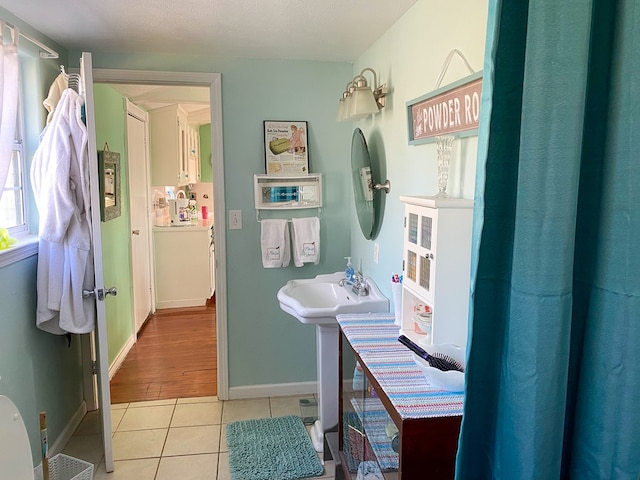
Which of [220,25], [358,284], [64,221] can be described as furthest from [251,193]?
[64,221]

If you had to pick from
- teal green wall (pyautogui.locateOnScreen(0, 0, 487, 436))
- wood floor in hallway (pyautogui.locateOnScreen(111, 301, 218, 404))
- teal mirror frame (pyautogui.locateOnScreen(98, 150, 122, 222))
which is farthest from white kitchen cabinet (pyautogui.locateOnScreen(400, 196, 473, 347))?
teal mirror frame (pyautogui.locateOnScreen(98, 150, 122, 222))

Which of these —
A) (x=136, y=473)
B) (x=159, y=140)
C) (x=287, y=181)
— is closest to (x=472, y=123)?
(x=287, y=181)

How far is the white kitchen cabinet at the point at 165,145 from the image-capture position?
5223 mm

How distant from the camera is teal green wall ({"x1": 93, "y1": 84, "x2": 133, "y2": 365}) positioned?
3439mm

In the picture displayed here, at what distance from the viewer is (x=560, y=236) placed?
29.6 inches

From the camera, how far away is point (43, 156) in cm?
229

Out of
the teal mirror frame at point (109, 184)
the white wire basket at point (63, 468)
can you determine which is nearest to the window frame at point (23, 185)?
the teal mirror frame at point (109, 184)

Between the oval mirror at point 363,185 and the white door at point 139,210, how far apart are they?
2315 mm

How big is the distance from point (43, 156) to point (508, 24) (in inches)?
87.1

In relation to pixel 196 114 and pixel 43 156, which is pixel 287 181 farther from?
pixel 196 114

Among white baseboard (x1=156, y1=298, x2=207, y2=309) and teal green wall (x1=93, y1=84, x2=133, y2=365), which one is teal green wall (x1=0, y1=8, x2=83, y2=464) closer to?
teal green wall (x1=93, y1=84, x2=133, y2=365)

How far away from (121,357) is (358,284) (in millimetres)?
2264

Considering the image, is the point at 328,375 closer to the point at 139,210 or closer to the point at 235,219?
the point at 235,219

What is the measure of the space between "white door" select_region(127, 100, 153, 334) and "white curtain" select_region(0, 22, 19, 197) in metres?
2.26
